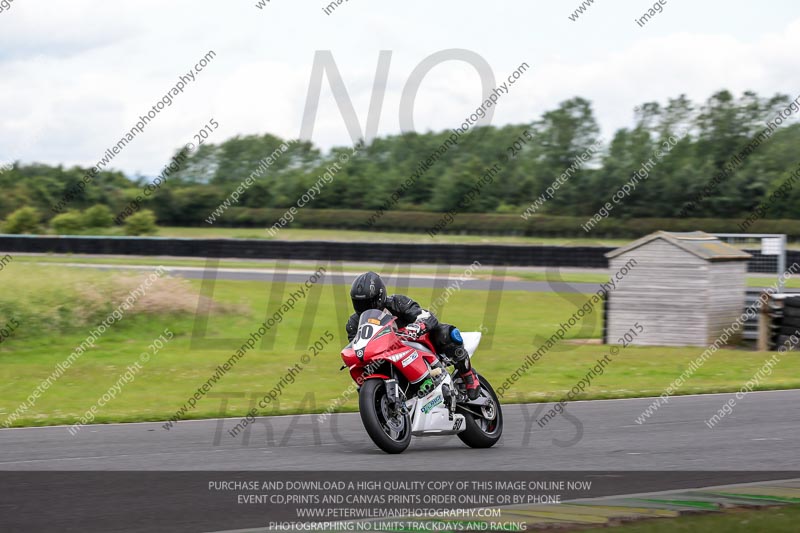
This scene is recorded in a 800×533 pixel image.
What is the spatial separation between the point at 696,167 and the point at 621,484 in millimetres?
51371

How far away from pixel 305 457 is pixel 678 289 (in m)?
12.7

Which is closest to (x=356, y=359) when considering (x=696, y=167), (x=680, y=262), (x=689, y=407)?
(x=689, y=407)

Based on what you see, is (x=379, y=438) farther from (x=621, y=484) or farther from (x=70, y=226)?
(x=70, y=226)

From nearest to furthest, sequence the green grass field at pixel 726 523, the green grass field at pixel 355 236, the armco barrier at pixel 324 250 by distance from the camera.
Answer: the green grass field at pixel 726 523, the armco barrier at pixel 324 250, the green grass field at pixel 355 236

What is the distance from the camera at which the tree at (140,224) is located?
43375 millimetres

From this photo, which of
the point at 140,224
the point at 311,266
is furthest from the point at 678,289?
the point at 140,224

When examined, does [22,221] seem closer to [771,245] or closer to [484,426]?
[771,245]

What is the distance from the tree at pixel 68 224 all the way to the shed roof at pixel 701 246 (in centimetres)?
2919

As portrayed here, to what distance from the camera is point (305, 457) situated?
8.68 meters

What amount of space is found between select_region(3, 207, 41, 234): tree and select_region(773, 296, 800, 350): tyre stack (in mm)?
32821

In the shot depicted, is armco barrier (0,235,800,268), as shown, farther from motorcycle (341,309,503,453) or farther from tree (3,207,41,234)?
motorcycle (341,309,503,453)

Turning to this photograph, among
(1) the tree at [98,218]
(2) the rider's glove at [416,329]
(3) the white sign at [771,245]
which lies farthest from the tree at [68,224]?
(2) the rider's glove at [416,329]

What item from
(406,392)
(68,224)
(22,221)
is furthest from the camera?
(68,224)

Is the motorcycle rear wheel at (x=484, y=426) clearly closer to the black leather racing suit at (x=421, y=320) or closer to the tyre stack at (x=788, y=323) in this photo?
A: the black leather racing suit at (x=421, y=320)
